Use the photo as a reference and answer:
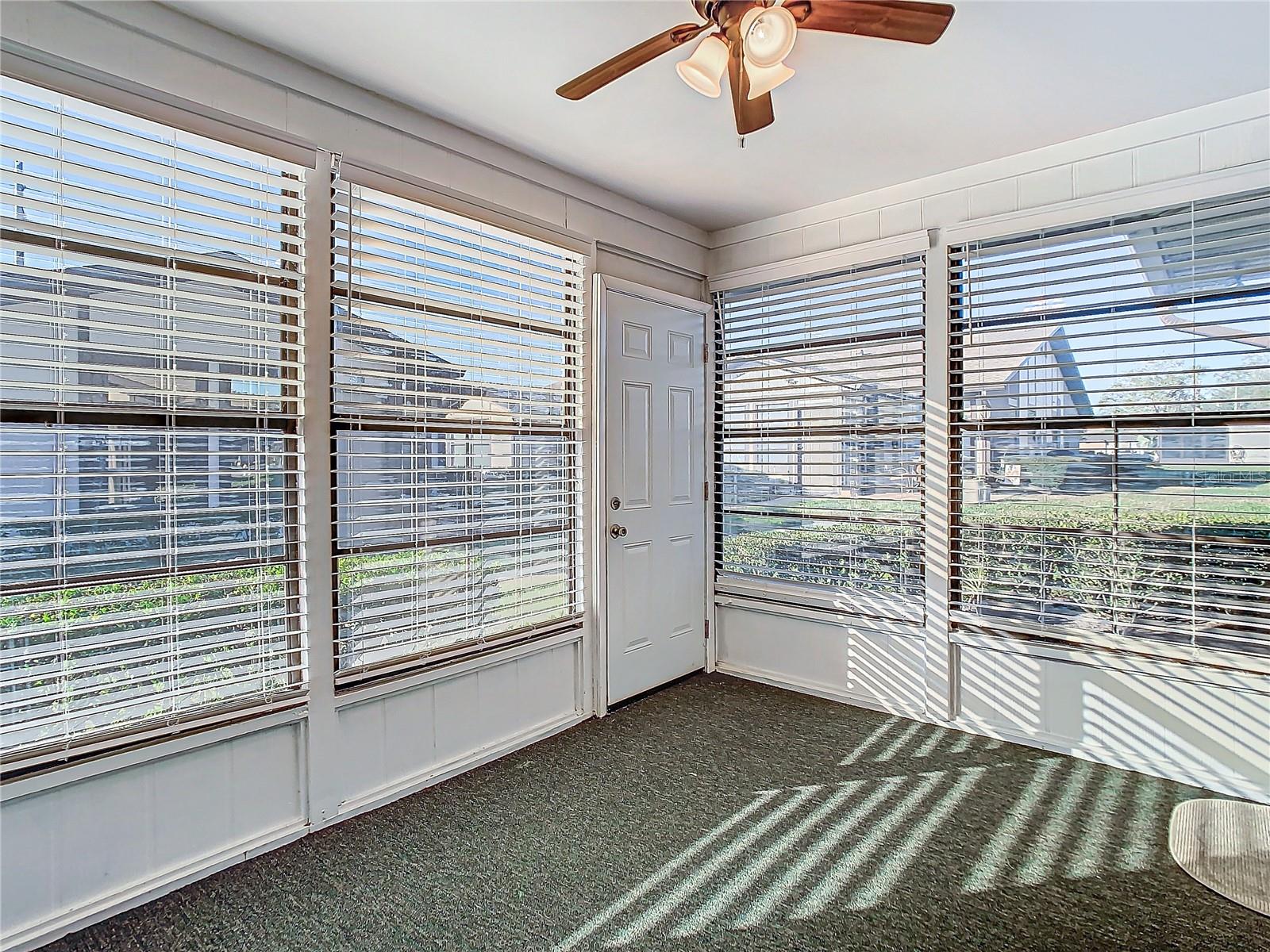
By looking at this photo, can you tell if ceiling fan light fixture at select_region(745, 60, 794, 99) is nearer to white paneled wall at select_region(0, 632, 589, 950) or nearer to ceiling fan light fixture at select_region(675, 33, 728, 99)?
ceiling fan light fixture at select_region(675, 33, 728, 99)

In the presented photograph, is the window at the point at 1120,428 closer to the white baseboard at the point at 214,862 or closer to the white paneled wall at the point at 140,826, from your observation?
the white baseboard at the point at 214,862

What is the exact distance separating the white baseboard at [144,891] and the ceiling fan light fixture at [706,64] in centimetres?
272

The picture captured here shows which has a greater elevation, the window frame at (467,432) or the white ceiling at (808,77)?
the white ceiling at (808,77)

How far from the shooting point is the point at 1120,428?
299 cm

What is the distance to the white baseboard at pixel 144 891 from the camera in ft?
6.33

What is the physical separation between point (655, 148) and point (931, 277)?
149 centimetres

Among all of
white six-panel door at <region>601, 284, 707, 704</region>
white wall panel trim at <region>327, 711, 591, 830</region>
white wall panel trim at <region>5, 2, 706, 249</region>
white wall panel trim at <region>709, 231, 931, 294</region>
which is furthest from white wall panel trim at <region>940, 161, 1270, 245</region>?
white wall panel trim at <region>327, 711, 591, 830</region>

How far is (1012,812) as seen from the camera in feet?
8.54

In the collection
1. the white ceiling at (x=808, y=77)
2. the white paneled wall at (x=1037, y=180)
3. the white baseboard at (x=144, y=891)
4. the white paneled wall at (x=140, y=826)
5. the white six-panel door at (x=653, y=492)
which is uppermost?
the white ceiling at (x=808, y=77)

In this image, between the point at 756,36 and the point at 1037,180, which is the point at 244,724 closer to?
the point at 756,36

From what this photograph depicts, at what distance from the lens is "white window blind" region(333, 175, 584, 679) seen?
264cm

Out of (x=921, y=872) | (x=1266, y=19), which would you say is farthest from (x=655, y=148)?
(x=921, y=872)

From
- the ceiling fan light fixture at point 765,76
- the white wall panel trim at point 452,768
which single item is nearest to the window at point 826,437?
the white wall panel trim at point 452,768

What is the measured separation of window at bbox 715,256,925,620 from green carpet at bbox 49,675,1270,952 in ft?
3.32
